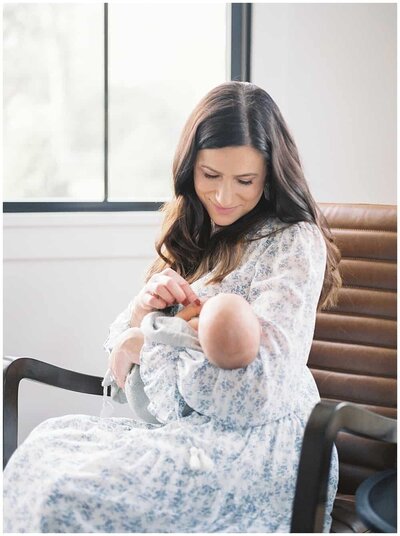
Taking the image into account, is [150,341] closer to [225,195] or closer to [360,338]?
[225,195]

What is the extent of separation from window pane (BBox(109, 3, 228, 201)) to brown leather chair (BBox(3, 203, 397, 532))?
2.55 ft

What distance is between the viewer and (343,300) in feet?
6.65

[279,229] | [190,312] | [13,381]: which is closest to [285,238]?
[279,229]

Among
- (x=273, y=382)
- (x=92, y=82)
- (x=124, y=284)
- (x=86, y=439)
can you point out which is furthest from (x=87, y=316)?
(x=273, y=382)

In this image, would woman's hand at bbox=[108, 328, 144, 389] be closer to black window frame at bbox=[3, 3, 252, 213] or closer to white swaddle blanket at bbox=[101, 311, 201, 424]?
white swaddle blanket at bbox=[101, 311, 201, 424]

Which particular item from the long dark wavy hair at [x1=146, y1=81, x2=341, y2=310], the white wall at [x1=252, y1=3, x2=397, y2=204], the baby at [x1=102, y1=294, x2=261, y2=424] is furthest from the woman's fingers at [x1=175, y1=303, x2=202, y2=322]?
the white wall at [x1=252, y1=3, x2=397, y2=204]

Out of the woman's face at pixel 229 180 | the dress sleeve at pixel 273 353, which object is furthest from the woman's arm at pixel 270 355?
the woman's face at pixel 229 180

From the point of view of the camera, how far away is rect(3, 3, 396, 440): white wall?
96.9 inches

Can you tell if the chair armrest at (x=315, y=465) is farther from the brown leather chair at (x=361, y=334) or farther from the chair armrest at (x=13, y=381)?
the chair armrest at (x=13, y=381)

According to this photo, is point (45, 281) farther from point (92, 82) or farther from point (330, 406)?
point (330, 406)

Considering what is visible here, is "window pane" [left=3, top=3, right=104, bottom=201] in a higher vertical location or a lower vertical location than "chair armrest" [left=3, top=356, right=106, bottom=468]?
higher

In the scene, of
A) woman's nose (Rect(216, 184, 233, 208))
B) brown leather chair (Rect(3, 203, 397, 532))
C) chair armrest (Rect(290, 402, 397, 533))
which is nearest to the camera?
chair armrest (Rect(290, 402, 397, 533))

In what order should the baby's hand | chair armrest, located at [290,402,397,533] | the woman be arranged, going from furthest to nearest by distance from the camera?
the baby's hand
the woman
chair armrest, located at [290,402,397,533]

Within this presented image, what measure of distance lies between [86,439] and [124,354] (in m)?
0.20
